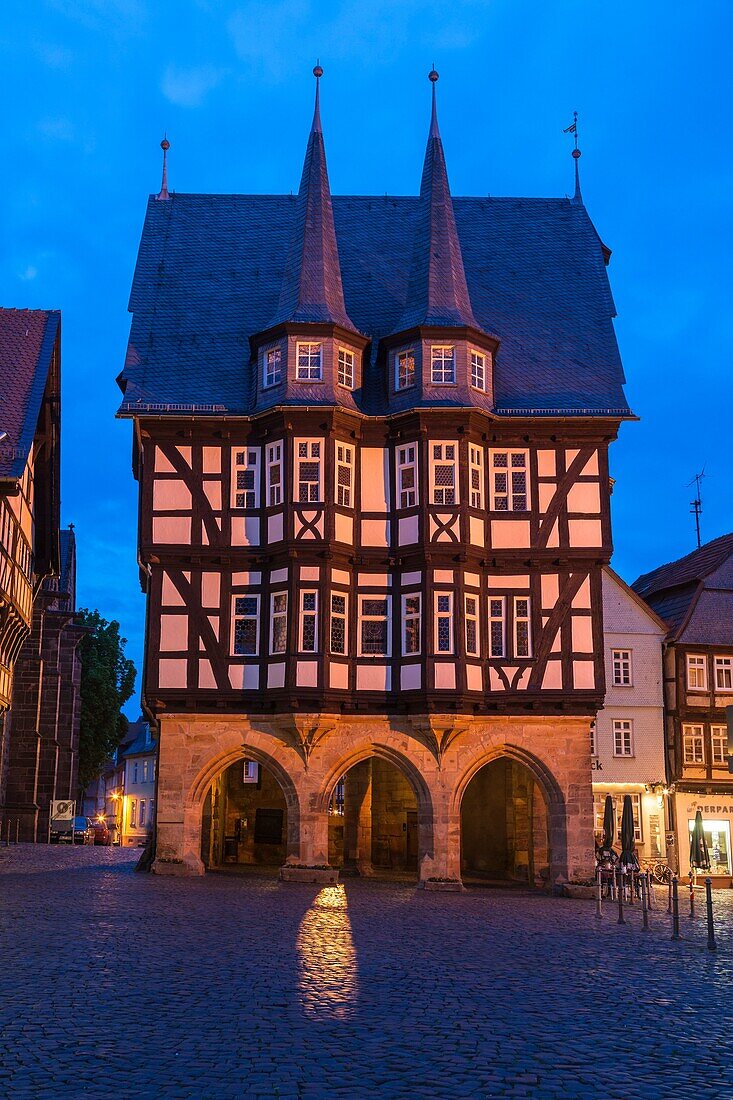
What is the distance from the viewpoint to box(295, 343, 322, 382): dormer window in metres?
35.3

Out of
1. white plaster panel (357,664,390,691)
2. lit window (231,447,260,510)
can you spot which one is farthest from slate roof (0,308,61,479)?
white plaster panel (357,664,390,691)

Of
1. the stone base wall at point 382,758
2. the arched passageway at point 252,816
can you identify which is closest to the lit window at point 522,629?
the stone base wall at point 382,758

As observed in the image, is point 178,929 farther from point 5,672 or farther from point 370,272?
point 370,272

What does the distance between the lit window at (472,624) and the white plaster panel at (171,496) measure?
792 centimetres

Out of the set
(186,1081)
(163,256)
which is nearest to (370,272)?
(163,256)

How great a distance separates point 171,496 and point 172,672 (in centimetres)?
475

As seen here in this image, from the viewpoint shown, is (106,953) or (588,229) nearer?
(106,953)

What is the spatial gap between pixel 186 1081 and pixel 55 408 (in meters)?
31.1

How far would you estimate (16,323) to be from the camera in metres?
35.9

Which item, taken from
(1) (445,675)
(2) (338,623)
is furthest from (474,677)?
(2) (338,623)

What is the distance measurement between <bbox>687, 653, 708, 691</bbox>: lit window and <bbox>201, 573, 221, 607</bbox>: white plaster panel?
2016cm

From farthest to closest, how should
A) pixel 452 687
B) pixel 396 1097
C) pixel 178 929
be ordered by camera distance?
pixel 452 687 < pixel 178 929 < pixel 396 1097

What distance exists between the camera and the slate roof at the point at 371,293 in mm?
36719

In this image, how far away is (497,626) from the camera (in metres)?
35.0
